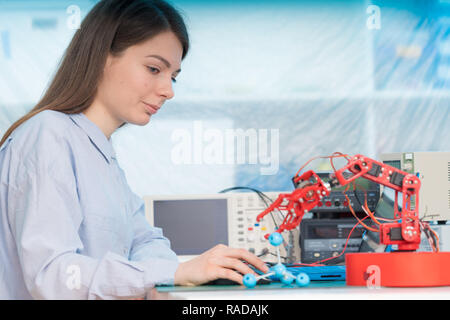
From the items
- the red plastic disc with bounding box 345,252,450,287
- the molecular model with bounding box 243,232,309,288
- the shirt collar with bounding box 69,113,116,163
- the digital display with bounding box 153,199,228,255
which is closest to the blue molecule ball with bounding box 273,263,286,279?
the molecular model with bounding box 243,232,309,288

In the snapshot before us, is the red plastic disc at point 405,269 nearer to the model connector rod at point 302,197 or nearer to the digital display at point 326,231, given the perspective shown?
the model connector rod at point 302,197

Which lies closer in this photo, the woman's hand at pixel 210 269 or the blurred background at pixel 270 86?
the woman's hand at pixel 210 269

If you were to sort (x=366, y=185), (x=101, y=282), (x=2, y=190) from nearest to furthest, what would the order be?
(x=101, y=282) < (x=2, y=190) < (x=366, y=185)

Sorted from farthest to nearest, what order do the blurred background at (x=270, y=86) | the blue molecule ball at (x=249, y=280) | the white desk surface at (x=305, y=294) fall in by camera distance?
1. the blurred background at (x=270, y=86)
2. the blue molecule ball at (x=249, y=280)
3. the white desk surface at (x=305, y=294)

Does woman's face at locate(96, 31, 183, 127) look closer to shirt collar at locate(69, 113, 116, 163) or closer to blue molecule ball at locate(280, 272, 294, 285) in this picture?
shirt collar at locate(69, 113, 116, 163)

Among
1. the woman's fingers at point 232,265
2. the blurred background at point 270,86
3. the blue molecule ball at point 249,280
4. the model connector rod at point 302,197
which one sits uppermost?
the blurred background at point 270,86

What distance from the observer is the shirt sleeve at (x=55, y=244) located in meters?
0.97

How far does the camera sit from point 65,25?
364 centimetres

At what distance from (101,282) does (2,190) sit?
0.29 m

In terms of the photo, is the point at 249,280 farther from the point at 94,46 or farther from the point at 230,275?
the point at 94,46

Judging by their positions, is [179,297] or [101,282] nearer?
[179,297]

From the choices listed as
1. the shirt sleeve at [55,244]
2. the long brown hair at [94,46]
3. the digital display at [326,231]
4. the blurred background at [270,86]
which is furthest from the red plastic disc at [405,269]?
the blurred background at [270,86]

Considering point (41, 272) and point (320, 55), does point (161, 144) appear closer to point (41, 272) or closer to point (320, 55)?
point (320, 55)
